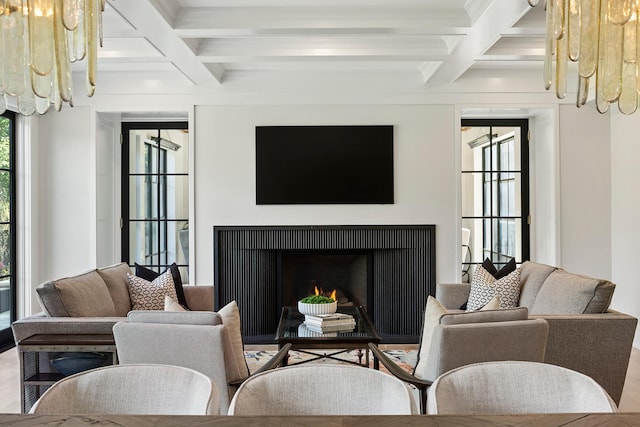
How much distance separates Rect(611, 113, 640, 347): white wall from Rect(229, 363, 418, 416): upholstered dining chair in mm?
4947

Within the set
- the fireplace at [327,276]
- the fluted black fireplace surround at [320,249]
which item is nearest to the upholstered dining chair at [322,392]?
the fluted black fireplace surround at [320,249]

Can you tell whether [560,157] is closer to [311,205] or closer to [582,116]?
[582,116]

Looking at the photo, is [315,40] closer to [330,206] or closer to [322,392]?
[330,206]

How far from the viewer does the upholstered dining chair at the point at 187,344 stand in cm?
297

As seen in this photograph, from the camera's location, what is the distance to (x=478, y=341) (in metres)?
2.98

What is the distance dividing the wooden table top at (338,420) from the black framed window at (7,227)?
5.01 m

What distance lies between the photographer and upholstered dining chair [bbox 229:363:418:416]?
1685 mm

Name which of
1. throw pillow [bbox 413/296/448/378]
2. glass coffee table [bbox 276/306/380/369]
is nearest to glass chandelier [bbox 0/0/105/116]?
throw pillow [bbox 413/296/448/378]

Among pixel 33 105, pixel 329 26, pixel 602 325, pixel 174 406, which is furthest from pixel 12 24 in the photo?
pixel 602 325

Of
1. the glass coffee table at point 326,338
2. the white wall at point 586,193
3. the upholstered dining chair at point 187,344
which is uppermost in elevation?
the white wall at point 586,193

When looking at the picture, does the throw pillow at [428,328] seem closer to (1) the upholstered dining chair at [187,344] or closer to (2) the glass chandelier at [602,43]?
(1) the upholstered dining chair at [187,344]

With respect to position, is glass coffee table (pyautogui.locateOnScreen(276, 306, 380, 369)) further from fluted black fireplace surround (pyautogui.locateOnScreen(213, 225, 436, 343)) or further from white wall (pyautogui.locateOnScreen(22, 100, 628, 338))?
white wall (pyautogui.locateOnScreen(22, 100, 628, 338))

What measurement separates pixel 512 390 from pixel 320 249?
475 centimetres

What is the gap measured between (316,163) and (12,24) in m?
4.59
